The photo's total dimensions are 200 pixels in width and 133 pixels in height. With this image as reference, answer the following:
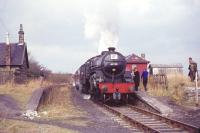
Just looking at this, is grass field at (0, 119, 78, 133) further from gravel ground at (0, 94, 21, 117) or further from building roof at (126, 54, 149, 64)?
building roof at (126, 54, 149, 64)

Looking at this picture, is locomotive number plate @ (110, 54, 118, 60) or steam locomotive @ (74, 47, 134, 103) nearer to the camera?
steam locomotive @ (74, 47, 134, 103)

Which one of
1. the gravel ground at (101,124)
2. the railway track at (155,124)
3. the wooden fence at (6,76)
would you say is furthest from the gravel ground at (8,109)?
the wooden fence at (6,76)

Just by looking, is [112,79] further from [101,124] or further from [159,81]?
[101,124]

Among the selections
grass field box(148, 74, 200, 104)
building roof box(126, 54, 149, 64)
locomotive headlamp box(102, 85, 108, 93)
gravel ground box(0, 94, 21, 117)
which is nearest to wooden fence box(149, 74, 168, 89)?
grass field box(148, 74, 200, 104)

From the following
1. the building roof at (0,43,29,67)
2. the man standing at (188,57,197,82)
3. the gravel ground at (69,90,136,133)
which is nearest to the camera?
the gravel ground at (69,90,136,133)

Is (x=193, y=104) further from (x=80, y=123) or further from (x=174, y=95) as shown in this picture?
(x=80, y=123)

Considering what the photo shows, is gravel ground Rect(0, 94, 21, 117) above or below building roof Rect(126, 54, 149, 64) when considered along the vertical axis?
below

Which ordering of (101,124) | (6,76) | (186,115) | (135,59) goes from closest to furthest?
1. (101,124)
2. (186,115)
3. (6,76)
4. (135,59)

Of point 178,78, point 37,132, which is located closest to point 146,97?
point 178,78

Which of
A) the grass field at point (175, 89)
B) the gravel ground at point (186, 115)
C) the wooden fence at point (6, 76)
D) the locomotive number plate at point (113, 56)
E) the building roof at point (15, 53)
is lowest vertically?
the gravel ground at point (186, 115)

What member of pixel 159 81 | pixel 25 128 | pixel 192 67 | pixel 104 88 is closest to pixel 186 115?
pixel 104 88

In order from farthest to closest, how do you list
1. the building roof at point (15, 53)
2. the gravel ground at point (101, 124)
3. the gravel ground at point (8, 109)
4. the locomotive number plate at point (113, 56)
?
the building roof at point (15, 53) < the locomotive number plate at point (113, 56) < the gravel ground at point (8, 109) < the gravel ground at point (101, 124)

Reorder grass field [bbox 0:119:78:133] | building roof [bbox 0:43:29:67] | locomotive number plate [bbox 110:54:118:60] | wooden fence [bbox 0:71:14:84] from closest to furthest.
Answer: grass field [bbox 0:119:78:133]
locomotive number plate [bbox 110:54:118:60]
wooden fence [bbox 0:71:14:84]
building roof [bbox 0:43:29:67]

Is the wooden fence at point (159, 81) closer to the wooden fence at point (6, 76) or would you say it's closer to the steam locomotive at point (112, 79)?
the steam locomotive at point (112, 79)
